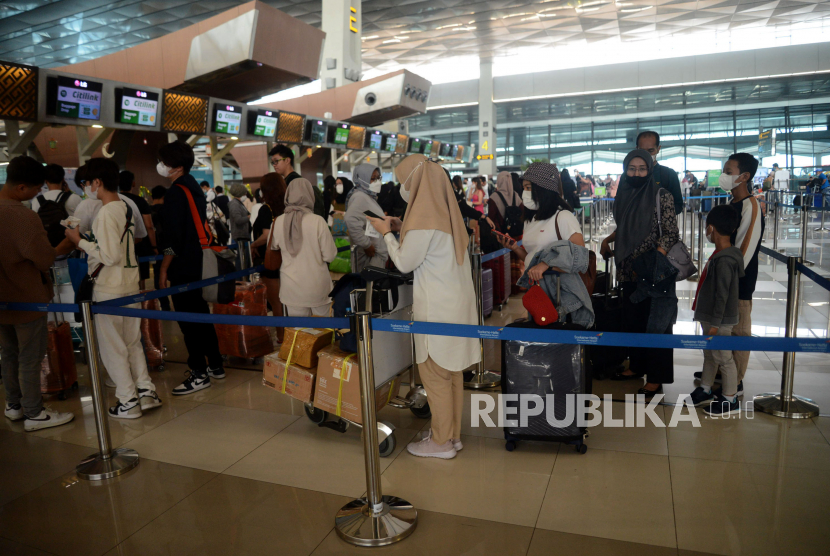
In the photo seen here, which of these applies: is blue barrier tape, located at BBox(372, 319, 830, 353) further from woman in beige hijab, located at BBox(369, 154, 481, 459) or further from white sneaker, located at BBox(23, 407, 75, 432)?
white sneaker, located at BBox(23, 407, 75, 432)

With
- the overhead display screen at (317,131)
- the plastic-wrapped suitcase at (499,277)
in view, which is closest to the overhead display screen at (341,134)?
the overhead display screen at (317,131)

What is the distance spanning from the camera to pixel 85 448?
138 inches

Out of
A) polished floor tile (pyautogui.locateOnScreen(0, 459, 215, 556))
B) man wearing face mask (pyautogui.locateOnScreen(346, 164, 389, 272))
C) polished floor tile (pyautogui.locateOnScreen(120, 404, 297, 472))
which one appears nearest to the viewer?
polished floor tile (pyautogui.locateOnScreen(0, 459, 215, 556))

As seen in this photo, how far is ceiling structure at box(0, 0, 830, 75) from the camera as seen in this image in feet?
52.2

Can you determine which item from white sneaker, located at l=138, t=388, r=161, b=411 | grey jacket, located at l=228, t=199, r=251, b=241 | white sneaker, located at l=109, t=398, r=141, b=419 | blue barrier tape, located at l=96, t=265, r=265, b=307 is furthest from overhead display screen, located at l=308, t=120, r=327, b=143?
white sneaker, located at l=109, t=398, r=141, b=419

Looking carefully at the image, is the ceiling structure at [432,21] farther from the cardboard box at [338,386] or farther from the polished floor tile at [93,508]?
the polished floor tile at [93,508]

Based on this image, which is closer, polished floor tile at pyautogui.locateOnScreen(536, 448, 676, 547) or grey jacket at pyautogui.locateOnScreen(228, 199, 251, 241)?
polished floor tile at pyautogui.locateOnScreen(536, 448, 676, 547)

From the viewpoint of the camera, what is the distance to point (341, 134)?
13234 mm

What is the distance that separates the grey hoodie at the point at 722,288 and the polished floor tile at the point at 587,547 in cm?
181

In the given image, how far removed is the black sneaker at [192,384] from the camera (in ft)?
14.5

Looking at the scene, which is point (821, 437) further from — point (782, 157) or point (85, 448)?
point (782, 157)

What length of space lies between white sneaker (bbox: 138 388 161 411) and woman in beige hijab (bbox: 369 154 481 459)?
85.9 inches

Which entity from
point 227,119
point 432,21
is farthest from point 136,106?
point 432,21

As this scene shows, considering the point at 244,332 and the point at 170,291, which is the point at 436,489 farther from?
the point at 244,332
